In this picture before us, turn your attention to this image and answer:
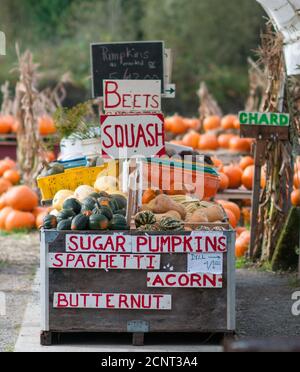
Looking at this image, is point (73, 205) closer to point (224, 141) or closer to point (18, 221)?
point (18, 221)

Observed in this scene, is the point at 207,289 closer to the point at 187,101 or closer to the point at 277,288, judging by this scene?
the point at 277,288

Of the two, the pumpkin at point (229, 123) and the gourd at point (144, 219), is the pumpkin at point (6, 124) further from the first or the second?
the gourd at point (144, 219)

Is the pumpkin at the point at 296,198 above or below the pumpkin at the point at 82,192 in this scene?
below

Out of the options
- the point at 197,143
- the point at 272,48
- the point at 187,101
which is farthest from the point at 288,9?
the point at 187,101

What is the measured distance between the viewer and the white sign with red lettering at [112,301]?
6.45m

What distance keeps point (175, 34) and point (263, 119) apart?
22973 mm

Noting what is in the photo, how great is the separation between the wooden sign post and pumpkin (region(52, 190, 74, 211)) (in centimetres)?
237

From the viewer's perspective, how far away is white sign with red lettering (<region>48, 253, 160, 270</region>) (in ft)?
21.1

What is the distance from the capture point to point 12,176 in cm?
1380

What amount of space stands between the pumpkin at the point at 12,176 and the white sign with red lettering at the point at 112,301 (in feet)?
24.6

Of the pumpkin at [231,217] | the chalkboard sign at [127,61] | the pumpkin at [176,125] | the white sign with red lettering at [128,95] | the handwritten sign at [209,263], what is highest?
the chalkboard sign at [127,61]

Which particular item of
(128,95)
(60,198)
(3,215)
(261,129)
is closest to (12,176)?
(3,215)

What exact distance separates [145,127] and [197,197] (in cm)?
134

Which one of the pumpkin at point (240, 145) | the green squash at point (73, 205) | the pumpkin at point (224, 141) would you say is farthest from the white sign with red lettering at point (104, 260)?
the pumpkin at point (224, 141)
